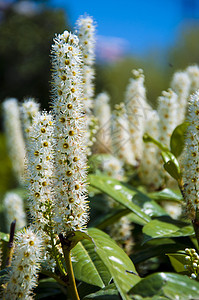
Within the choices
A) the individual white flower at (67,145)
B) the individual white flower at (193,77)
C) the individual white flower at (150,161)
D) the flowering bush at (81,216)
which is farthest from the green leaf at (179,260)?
the individual white flower at (193,77)

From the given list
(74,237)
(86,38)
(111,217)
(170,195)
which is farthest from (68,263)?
(86,38)

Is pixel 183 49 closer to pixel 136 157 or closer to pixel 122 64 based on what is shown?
pixel 122 64

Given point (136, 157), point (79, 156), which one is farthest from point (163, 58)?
point (79, 156)

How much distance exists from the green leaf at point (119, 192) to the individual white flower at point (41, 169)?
0.66m

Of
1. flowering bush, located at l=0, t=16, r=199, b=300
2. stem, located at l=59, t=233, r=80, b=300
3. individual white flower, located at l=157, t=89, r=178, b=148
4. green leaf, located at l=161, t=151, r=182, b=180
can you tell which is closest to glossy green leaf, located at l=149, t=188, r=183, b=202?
flowering bush, located at l=0, t=16, r=199, b=300

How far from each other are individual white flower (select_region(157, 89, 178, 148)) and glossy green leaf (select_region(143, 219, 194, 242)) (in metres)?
0.80

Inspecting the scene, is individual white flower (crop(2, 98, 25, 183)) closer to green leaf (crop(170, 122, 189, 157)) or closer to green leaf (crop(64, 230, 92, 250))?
green leaf (crop(170, 122, 189, 157))

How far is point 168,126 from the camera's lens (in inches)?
104

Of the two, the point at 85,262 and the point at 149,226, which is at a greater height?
the point at 149,226

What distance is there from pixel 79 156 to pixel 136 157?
5.91 ft

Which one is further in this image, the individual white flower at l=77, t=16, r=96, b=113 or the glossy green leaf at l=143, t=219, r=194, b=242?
the individual white flower at l=77, t=16, r=96, b=113

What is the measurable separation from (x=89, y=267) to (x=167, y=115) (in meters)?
1.35

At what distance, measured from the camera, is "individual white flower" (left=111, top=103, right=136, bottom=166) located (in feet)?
9.93

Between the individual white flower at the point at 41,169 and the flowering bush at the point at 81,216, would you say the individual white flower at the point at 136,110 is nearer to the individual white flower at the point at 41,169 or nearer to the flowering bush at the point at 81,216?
the flowering bush at the point at 81,216
